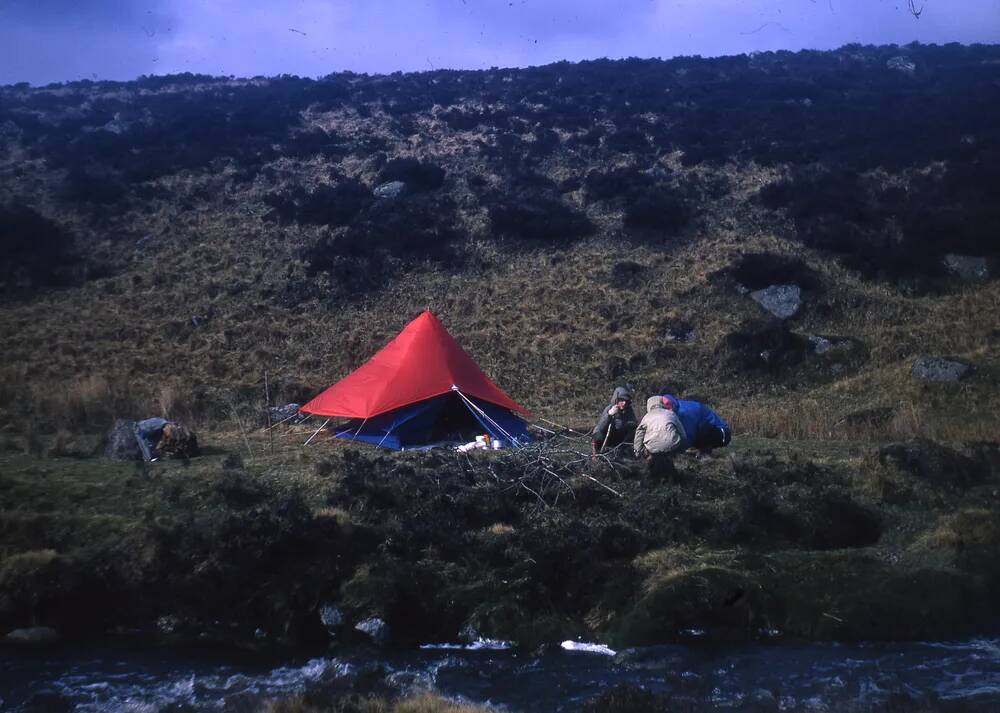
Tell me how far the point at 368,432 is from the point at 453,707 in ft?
27.1

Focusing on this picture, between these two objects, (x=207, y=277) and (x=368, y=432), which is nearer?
(x=368, y=432)

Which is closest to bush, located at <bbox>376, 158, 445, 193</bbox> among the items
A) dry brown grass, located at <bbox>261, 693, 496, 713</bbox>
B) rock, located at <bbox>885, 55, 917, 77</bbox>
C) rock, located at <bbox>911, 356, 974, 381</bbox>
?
rock, located at <bbox>911, 356, 974, 381</bbox>

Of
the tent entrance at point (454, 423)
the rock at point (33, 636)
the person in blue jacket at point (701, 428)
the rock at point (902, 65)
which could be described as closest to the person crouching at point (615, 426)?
the person in blue jacket at point (701, 428)

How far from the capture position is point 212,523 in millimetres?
9148

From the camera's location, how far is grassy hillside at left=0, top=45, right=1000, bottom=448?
18.8 meters

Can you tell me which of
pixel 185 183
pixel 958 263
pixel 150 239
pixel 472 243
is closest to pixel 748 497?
pixel 958 263

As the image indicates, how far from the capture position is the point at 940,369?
665 inches

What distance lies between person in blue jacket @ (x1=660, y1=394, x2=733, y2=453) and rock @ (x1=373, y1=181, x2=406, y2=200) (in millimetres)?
19786

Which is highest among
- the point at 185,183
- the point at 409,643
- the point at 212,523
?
the point at 185,183

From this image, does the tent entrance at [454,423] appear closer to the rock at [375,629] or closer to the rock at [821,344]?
the rock at [375,629]

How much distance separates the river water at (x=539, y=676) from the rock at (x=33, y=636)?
0.73 ft

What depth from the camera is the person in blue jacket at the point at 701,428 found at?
40.0 feet

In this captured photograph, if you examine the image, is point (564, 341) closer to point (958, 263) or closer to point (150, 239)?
point (958, 263)

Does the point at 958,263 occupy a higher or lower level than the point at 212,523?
higher
